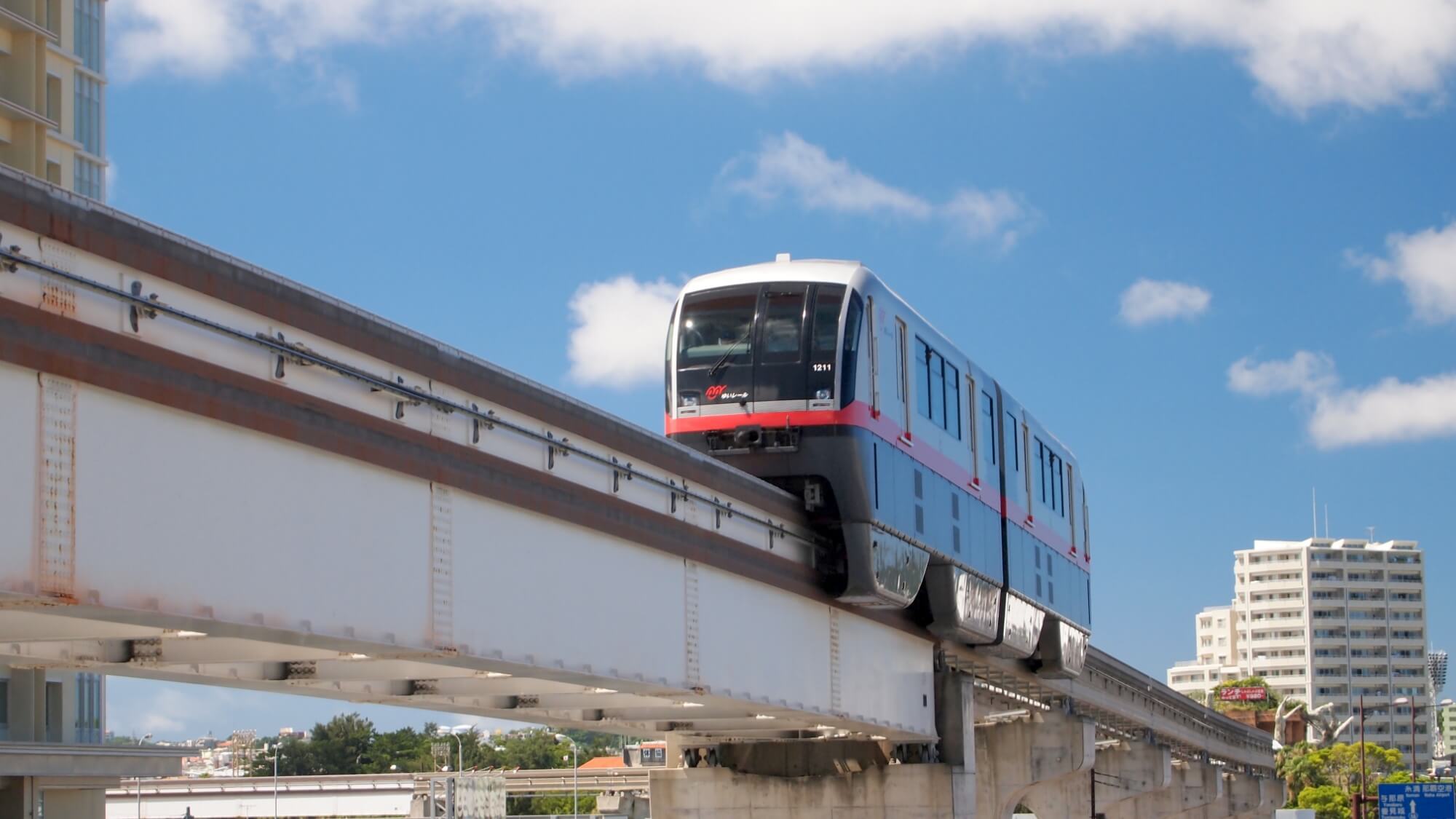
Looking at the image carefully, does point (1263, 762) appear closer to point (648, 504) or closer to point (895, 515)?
point (895, 515)

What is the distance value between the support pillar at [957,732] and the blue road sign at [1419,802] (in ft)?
Result: 82.0

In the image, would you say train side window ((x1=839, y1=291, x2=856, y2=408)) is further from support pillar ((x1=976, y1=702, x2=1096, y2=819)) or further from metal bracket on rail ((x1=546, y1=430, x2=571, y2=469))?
support pillar ((x1=976, y1=702, x2=1096, y2=819))

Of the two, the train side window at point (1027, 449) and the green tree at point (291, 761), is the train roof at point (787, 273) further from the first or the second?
the green tree at point (291, 761)

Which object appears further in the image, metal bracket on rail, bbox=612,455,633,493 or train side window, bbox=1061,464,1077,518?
train side window, bbox=1061,464,1077,518

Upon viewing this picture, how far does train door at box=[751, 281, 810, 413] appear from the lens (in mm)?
21906

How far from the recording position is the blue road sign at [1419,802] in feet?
159

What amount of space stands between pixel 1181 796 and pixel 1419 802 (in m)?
21.7

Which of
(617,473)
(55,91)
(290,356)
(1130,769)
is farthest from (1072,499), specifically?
(55,91)

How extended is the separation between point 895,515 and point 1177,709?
118 feet

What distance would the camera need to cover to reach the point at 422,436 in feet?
45.4

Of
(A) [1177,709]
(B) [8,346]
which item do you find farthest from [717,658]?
(A) [1177,709]

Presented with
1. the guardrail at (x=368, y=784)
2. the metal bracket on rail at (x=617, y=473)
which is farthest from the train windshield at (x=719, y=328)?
the guardrail at (x=368, y=784)

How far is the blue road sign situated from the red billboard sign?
128 m

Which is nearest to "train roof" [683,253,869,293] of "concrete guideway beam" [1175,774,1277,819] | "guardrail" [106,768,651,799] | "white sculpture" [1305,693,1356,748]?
"concrete guideway beam" [1175,774,1277,819]
